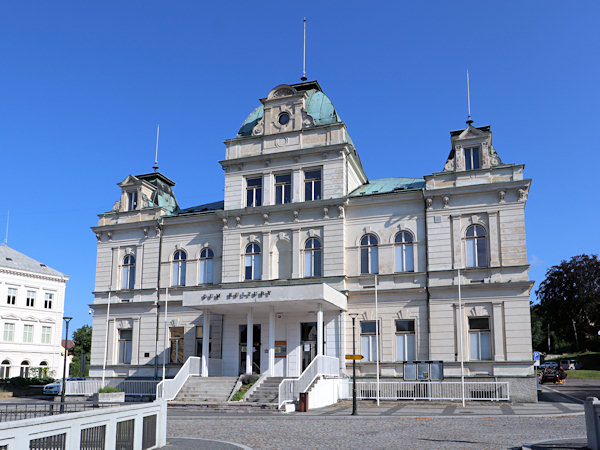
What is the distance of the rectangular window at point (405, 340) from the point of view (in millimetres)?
30750

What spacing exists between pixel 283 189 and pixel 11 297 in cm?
4269

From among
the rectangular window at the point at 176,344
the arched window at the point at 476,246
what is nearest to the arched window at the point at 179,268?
the rectangular window at the point at 176,344

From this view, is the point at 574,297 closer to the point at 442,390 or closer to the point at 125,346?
the point at 442,390

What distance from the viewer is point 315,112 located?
35375 mm

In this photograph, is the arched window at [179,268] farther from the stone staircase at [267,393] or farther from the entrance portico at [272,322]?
the stone staircase at [267,393]

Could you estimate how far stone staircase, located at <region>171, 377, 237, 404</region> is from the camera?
28375 millimetres

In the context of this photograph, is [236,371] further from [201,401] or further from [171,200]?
[171,200]

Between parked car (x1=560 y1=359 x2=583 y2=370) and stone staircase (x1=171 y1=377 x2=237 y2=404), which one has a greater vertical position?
stone staircase (x1=171 y1=377 x2=237 y2=404)

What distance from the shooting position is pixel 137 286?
37125 millimetres

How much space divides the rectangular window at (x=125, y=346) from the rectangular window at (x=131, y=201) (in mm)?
7942

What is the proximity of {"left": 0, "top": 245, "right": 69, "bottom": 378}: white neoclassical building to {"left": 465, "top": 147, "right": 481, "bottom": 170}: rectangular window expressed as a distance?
51.1 metres

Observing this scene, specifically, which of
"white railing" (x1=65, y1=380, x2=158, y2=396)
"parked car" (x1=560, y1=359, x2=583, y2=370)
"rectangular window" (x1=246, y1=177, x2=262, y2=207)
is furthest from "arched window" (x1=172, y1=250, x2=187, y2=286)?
"parked car" (x1=560, y1=359, x2=583, y2=370)

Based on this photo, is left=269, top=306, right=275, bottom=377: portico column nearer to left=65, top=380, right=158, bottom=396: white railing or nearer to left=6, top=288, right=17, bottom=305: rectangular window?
left=65, top=380, right=158, bottom=396: white railing

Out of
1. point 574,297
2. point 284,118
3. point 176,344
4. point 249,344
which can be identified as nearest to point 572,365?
point 574,297
